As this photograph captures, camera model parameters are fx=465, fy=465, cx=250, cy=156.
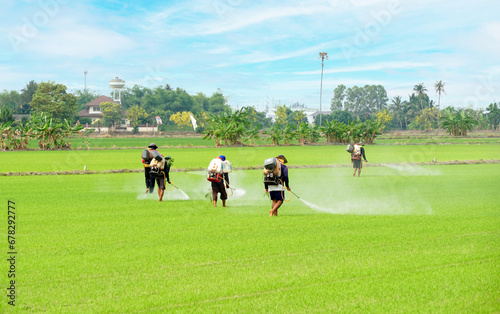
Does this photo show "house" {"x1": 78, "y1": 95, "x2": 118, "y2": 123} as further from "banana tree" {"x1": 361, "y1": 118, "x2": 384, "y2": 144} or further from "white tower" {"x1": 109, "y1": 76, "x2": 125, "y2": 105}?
"banana tree" {"x1": 361, "y1": 118, "x2": 384, "y2": 144}

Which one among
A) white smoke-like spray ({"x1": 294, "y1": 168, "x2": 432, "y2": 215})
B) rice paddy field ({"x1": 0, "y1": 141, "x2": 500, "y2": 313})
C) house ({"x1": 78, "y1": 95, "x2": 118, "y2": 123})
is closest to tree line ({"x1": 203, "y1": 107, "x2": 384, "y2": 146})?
white smoke-like spray ({"x1": 294, "y1": 168, "x2": 432, "y2": 215})

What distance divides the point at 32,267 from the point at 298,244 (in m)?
5.40

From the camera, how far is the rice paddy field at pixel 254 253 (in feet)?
23.5

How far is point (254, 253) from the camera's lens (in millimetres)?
9625

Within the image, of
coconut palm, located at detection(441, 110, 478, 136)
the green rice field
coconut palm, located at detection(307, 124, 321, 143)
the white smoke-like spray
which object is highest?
coconut palm, located at detection(441, 110, 478, 136)

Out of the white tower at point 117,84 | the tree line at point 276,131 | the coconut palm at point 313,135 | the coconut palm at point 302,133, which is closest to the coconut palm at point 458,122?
the tree line at point 276,131

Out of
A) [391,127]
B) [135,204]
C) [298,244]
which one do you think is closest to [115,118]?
[391,127]

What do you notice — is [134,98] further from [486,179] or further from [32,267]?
[32,267]

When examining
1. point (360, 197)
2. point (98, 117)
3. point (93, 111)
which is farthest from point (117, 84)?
point (360, 197)

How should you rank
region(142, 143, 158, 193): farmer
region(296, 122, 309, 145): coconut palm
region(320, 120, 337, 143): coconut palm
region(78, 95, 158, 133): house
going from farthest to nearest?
region(78, 95, 158, 133): house
region(320, 120, 337, 143): coconut palm
region(296, 122, 309, 145): coconut palm
region(142, 143, 158, 193): farmer

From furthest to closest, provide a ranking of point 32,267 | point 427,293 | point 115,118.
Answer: point 115,118
point 32,267
point 427,293

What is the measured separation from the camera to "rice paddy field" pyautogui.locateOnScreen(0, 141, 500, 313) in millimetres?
7160

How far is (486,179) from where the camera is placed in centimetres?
2466

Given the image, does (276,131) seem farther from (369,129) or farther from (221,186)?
(221,186)
